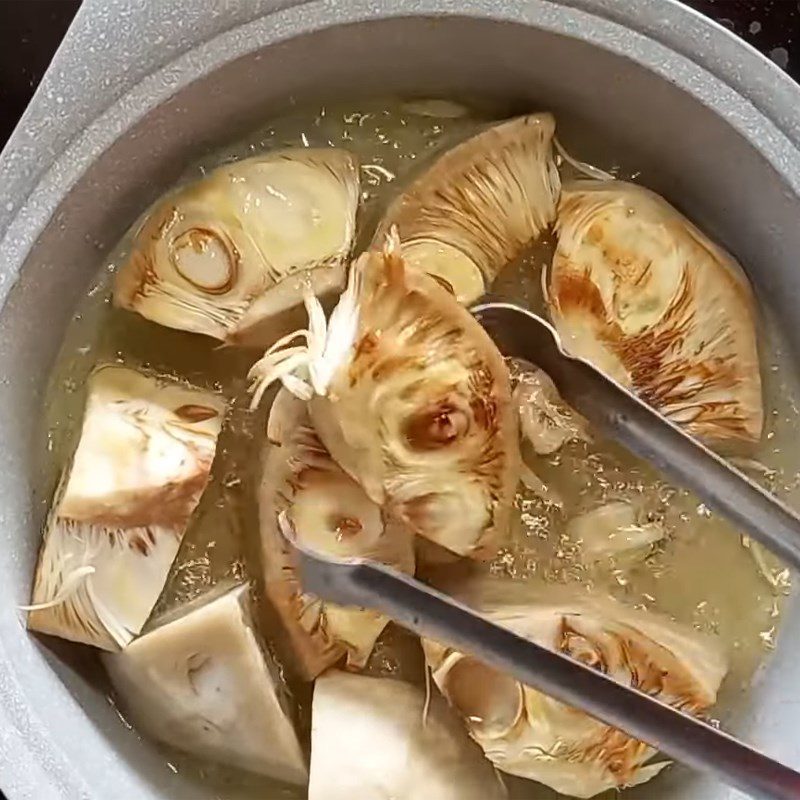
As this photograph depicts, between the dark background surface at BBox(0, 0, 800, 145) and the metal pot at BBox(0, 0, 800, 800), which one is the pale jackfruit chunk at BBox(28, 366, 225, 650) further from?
the dark background surface at BBox(0, 0, 800, 145)

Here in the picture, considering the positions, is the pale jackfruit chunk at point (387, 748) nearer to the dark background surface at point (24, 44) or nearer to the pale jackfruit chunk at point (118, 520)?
the pale jackfruit chunk at point (118, 520)

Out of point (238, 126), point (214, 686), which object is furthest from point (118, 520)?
point (238, 126)

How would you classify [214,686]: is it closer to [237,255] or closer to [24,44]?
[237,255]

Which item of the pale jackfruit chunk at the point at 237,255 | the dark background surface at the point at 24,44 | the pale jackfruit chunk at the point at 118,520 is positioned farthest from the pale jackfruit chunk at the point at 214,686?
the dark background surface at the point at 24,44

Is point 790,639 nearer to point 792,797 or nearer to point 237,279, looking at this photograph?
point 792,797

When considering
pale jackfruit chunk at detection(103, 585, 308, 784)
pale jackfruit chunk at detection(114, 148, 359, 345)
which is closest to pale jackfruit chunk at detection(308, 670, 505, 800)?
pale jackfruit chunk at detection(103, 585, 308, 784)
